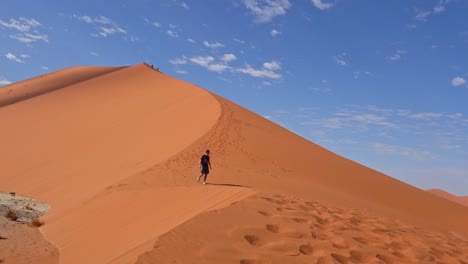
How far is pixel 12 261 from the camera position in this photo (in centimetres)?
668

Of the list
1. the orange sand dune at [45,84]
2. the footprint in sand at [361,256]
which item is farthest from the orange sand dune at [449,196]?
the footprint in sand at [361,256]

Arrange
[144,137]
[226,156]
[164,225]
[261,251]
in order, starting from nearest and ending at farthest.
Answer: [261,251]
[164,225]
[226,156]
[144,137]

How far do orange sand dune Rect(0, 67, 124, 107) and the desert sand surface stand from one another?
A: 591 cm

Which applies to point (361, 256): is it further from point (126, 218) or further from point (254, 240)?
point (126, 218)

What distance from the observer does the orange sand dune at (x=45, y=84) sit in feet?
128

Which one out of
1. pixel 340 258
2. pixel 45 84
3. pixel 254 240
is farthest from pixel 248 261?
pixel 45 84

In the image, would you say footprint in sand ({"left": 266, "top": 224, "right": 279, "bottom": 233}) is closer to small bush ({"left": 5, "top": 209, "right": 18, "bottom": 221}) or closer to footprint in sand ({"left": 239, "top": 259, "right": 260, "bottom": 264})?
footprint in sand ({"left": 239, "top": 259, "right": 260, "bottom": 264})

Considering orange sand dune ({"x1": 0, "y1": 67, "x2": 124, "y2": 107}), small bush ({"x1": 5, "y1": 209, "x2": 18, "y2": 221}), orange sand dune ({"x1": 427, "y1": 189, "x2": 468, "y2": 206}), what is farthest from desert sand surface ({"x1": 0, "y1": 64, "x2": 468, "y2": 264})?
orange sand dune ({"x1": 427, "y1": 189, "x2": 468, "y2": 206})

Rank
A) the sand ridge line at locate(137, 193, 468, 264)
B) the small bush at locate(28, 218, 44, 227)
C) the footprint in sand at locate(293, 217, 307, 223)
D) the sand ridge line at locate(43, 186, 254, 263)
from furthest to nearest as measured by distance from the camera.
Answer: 1. the small bush at locate(28, 218, 44, 227)
2. the footprint in sand at locate(293, 217, 307, 223)
3. the sand ridge line at locate(43, 186, 254, 263)
4. the sand ridge line at locate(137, 193, 468, 264)

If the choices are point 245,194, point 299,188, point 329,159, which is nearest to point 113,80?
point 329,159

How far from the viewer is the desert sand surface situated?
5.75 metres

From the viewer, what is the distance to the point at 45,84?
141 feet

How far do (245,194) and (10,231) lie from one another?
521 cm

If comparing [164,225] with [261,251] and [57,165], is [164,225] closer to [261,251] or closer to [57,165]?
[261,251]
